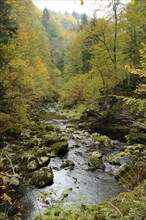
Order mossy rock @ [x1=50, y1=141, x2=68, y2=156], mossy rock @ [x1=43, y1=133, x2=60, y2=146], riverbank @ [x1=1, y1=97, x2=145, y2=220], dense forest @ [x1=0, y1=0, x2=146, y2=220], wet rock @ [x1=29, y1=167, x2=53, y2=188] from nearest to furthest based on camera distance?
dense forest @ [x1=0, y1=0, x2=146, y2=220]
riverbank @ [x1=1, y1=97, x2=145, y2=220]
wet rock @ [x1=29, y1=167, x2=53, y2=188]
mossy rock @ [x1=50, y1=141, x2=68, y2=156]
mossy rock @ [x1=43, y1=133, x2=60, y2=146]

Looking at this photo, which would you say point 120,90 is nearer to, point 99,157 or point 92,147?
point 92,147

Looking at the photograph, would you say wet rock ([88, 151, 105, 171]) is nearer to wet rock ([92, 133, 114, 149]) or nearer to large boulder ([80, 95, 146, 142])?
wet rock ([92, 133, 114, 149])

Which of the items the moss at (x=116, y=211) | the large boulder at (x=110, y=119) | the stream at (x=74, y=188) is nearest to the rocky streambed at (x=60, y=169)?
the stream at (x=74, y=188)

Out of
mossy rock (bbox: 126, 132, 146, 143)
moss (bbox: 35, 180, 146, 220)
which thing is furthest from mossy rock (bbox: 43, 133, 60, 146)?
moss (bbox: 35, 180, 146, 220)

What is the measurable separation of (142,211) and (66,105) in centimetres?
2748

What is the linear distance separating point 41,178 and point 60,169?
1.73m

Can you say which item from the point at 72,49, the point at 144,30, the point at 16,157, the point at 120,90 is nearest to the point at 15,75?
the point at 16,157

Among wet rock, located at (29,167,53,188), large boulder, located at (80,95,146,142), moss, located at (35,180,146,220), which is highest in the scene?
moss, located at (35,180,146,220)

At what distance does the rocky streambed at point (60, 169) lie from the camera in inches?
283

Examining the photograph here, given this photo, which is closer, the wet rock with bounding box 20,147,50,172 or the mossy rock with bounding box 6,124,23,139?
the wet rock with bounding box 20,147,50,172

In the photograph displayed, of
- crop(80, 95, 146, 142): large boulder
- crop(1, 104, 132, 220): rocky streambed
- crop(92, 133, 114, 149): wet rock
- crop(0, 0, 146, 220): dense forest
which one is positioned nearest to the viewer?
crop(0, 0, 146, 220): dense forest

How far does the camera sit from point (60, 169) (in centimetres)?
984

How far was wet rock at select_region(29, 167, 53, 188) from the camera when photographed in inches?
→ 317

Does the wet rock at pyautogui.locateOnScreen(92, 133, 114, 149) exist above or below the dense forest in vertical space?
below
